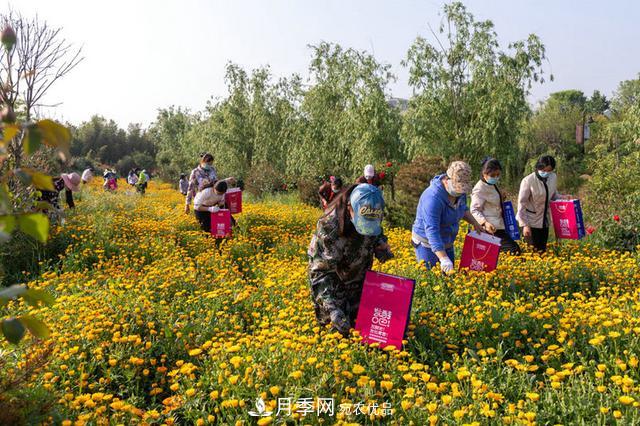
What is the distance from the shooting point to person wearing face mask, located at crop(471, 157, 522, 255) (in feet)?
19.1

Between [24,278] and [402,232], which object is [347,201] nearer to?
[24,278]

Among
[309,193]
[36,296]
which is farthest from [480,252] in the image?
[309,193]

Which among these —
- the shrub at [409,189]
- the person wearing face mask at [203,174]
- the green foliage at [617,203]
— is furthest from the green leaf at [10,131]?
the shrub at [409,189]

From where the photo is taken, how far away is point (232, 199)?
341 inches

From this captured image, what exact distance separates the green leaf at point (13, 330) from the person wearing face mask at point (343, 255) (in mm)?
2432

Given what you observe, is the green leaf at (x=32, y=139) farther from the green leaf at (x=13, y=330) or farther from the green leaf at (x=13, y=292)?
the green leaf at (x=13, y=330)

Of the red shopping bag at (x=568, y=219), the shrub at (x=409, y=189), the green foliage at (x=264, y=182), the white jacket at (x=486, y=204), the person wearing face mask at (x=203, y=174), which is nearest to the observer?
the white jacket at (x=486, y=204)

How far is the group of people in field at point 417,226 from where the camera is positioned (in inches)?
143

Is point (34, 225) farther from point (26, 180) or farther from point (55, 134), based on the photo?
point (55, 134)

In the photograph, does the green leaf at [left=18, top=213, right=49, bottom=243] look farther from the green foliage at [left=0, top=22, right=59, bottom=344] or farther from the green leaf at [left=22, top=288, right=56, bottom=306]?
the green leaf at [left=22, top=288, right=56, bottom=306]

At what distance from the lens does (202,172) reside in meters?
8.73

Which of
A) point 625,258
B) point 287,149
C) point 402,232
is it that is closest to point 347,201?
point 625,258

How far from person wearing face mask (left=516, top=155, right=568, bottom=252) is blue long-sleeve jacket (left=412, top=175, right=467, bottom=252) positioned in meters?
1.73

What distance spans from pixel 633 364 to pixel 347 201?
1.98 m
